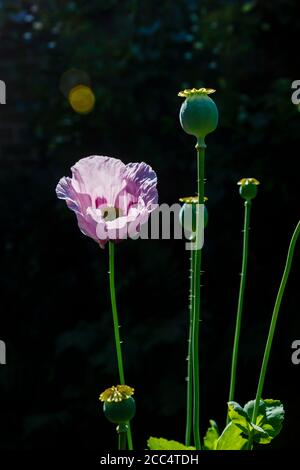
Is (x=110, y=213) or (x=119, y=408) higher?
(x=110, y=213)

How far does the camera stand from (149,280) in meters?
2.11

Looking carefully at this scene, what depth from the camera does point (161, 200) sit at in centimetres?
218

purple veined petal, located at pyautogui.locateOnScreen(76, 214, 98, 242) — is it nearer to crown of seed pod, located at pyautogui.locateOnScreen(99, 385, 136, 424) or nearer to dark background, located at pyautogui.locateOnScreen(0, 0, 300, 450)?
crown of seed pod, located at pyautogui.locateOnScreen(99, 385, 136, 424)

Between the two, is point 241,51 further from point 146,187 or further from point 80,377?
point 146,187

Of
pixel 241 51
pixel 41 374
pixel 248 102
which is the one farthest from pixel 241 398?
pixel 241 51

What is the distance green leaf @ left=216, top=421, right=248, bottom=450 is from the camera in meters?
0.67

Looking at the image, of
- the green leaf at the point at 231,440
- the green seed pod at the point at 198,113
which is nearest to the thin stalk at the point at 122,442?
the green leaf at the point at 231,440

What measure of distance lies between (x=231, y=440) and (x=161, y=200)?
1.53 m

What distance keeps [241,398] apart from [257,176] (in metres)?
0.63

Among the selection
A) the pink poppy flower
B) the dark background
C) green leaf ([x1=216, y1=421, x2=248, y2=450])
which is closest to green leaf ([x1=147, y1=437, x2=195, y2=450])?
green leaf ([x1=216, y1=421, x2=248, y2=450])

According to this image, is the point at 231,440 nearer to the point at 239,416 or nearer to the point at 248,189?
the point at 239,416

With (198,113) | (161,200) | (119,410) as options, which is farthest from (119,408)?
(161,200)

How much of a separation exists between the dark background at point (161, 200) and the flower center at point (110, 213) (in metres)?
1.36

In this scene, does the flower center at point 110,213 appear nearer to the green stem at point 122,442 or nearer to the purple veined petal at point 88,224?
the purple veined petal at point 88,224
